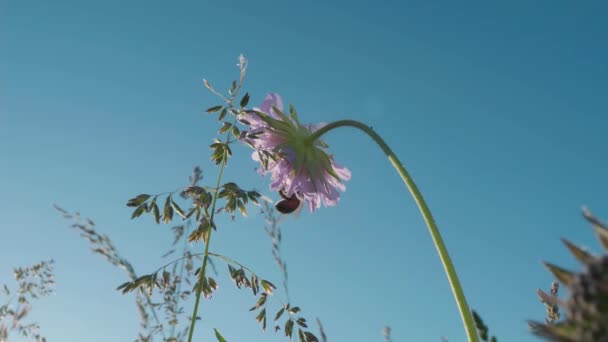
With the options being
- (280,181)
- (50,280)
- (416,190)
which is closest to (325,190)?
(280,181)

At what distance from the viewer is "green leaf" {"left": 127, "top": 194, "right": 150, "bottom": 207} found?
118 inches

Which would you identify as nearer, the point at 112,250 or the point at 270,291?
the point at 270,291

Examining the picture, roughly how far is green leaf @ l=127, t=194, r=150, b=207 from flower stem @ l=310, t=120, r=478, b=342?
1.06 metres

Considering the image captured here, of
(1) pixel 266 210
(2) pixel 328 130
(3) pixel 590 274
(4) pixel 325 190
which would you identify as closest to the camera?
(3) pixel 590 274

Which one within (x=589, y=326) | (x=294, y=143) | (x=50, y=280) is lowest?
(x=589, y=326)

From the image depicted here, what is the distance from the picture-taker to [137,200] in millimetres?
3031

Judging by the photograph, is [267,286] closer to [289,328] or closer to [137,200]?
[289,328]

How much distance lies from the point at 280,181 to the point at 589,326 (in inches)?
116

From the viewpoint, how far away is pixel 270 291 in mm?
2963

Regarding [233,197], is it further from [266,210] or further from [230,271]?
[266,210]

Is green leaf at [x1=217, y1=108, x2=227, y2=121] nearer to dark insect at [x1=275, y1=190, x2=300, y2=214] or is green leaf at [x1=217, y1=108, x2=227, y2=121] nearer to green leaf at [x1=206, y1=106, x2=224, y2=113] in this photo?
green leaf at [x1=206, y1=106, x2=224, y2=113]

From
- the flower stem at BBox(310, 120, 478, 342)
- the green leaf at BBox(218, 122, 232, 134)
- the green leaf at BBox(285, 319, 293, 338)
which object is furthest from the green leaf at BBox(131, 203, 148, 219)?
the flower stem at BBox(310, 120, 478, 342)

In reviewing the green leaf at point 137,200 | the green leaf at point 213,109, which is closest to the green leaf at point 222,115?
the green leaf at point 213,109

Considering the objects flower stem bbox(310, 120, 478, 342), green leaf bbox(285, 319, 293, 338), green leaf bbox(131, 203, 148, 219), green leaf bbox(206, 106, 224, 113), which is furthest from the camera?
green leaf bbox(206, 106, 224, 113)
